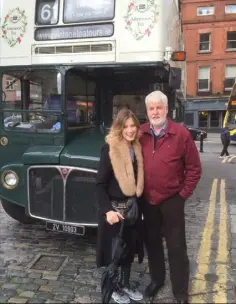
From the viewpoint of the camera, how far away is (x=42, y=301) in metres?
3.52

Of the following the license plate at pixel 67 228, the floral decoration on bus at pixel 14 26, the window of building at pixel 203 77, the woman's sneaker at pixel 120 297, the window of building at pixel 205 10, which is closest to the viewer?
the woman's sneaker at pixel 120 297

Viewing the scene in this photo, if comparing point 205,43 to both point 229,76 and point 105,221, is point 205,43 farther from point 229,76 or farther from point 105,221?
point 105,221

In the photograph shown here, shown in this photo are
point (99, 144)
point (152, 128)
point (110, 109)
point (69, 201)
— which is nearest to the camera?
point (152, 128)

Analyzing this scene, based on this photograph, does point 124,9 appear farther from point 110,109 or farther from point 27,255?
point 27,255

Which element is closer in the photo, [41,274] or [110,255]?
[110,255]

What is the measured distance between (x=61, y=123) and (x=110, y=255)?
2168 mm

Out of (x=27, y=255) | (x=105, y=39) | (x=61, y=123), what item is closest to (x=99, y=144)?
(x=61, y=123)

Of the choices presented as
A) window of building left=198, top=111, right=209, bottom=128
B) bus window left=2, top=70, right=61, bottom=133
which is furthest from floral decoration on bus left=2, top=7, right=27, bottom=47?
window of building left=198, top=111, right=209, bottom=128

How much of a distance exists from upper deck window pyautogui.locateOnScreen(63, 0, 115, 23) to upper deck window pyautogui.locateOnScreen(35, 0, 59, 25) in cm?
14

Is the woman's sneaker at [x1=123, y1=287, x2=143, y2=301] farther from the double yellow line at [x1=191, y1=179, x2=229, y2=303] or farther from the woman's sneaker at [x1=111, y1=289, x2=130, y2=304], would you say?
the double yellow line at [x1=191, y1=179, x2=229, y2=303]

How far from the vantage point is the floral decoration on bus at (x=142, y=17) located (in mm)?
4543

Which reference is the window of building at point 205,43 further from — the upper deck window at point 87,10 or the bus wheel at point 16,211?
the bus wheel at point 16,211

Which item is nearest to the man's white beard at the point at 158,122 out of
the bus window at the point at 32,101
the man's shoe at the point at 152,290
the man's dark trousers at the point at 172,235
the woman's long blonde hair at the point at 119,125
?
the woman's long blonde hair at the point at 119,125

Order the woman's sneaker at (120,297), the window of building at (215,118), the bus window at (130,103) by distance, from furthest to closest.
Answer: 1. the window of building at (215,118)
2. the bus window at (130,103)
3. the woman's sneaker at (120,297)
